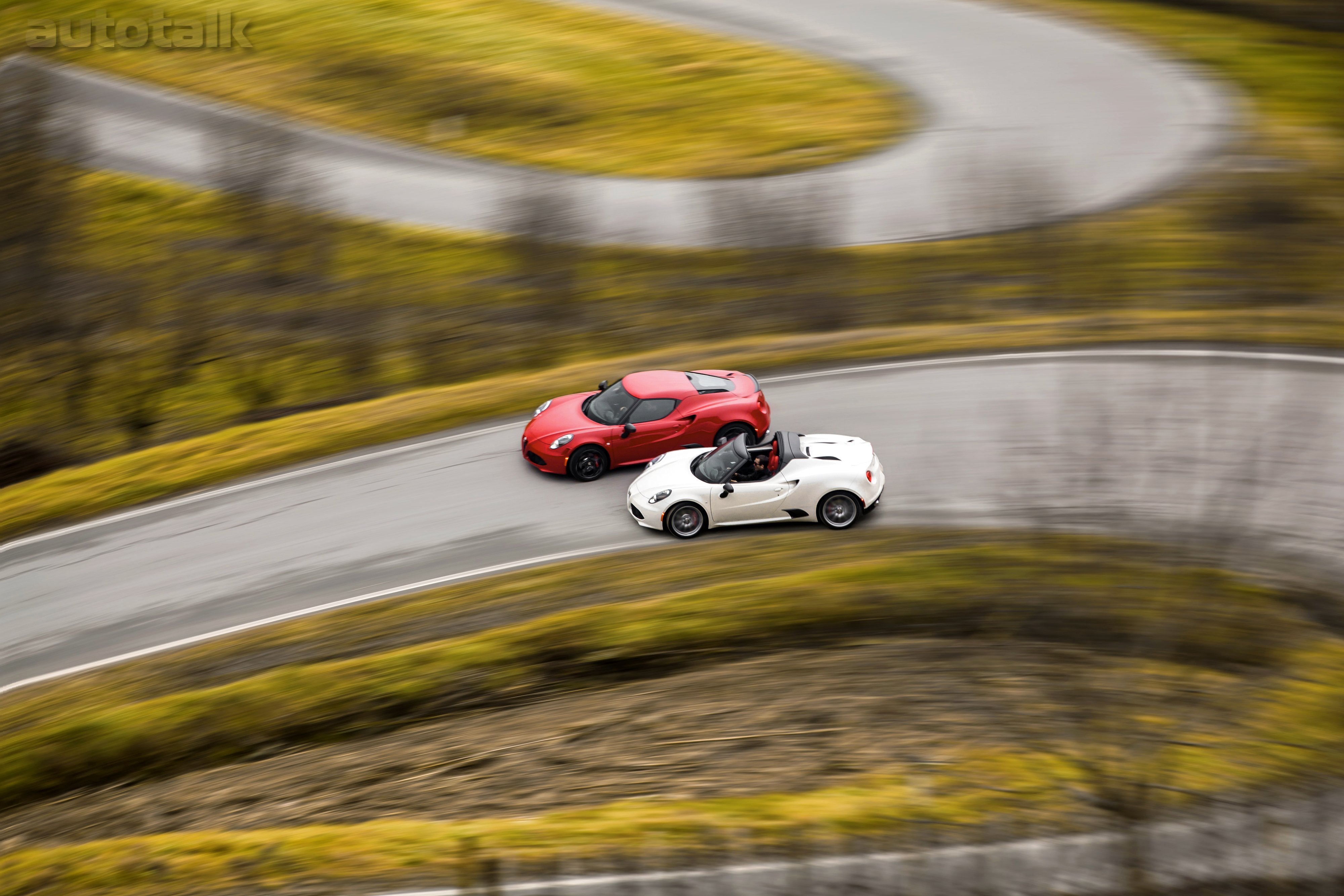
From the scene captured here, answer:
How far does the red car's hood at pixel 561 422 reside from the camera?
1598 cm

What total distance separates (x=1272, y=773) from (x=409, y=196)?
2376 cm

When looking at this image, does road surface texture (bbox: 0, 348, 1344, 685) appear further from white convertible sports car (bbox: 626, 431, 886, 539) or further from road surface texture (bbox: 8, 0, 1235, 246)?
road surface texture (bbox: 8, 0, 1235, 246)

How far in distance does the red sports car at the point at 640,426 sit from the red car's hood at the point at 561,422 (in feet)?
0.04

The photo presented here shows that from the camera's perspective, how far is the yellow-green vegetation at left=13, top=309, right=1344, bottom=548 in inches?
696

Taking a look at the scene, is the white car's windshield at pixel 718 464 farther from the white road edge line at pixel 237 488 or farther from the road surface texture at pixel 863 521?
the white road edge line at pixel 237 488

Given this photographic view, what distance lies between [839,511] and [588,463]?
3948mm

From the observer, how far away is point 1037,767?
9.42 metres

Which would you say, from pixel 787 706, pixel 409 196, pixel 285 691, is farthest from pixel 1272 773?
pixel 409 196

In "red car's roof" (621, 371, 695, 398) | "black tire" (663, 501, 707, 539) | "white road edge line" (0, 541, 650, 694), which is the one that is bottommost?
"white road edge line" (0, 541, 650, 694)

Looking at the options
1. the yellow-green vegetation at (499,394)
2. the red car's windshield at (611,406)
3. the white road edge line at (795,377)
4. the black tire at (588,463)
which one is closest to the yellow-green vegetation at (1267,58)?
the yellow-green vegetation at (499,394)

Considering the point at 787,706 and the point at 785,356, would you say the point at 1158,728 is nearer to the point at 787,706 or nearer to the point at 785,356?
the point at 787,706

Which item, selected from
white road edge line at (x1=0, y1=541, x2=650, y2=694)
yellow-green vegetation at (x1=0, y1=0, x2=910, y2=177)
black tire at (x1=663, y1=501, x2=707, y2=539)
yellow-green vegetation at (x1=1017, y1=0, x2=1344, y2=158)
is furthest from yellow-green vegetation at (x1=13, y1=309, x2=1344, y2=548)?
yellow-green vegetation at (x1=1017, y1=0, x2=1344, y2=158)

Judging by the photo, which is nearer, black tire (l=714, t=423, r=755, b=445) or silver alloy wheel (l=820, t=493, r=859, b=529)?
silver alloy wheel (l=820, t=493, r=859, b=529)

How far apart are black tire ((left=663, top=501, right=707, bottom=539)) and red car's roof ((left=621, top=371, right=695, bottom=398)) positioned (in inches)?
93.7
